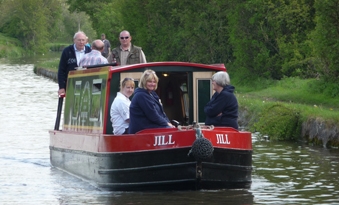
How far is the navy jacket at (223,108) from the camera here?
13008mm

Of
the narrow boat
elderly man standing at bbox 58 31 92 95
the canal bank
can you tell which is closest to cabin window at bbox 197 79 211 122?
the narrow boat

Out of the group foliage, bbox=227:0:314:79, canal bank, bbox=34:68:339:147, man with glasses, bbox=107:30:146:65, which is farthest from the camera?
foliage, bbox=227:0:314:79

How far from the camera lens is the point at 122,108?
13.3 metres

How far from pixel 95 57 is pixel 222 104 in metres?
3.58

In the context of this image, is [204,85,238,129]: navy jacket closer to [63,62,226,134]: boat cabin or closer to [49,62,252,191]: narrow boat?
[49,62,252,191]: narrow boat

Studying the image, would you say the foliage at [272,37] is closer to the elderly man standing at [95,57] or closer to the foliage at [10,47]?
the elderly man standing at [95,57]

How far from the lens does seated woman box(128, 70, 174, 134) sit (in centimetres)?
1261

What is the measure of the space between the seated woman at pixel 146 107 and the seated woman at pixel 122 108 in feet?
1.26

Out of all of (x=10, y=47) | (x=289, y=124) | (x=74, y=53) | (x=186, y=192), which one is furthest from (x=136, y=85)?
(x=10, y=47)

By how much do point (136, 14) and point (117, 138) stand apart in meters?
37.7

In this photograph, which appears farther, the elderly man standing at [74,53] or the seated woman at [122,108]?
the elderly man standing at [74,53]

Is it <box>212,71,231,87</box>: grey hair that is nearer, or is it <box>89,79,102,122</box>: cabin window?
<box>212,71,231,87</box>: grey hair

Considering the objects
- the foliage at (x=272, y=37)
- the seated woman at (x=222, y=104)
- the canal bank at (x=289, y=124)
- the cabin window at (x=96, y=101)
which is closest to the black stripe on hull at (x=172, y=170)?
the seated woman at (x=222, y=104)

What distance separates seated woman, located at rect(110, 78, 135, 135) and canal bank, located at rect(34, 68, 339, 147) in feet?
20.5
